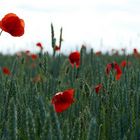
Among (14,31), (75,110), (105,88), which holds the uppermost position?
(14,31)

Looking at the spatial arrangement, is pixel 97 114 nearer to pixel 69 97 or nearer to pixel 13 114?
pixel 69 97

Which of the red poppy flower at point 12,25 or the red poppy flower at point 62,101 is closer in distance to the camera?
the red poppy flower at point 62,101

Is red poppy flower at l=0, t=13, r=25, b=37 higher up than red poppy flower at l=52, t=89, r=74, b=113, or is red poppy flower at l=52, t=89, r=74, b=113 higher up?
red poppy flower at l=0, t=13, r=25, b=37

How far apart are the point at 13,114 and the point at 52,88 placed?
129 cm

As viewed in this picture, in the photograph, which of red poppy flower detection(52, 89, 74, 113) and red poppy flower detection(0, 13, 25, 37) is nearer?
red poppy flower detection(52, 89, 74, 113)

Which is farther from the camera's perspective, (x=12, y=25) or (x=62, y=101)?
(x=12, y=25)

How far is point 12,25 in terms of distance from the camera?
8.30 feet

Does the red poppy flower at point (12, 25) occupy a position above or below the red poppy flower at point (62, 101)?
above

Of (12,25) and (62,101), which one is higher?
(12,25)

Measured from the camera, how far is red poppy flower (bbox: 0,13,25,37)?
97.7 inches

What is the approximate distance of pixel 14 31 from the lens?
8.39ft

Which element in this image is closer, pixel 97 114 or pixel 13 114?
pixel 13 114

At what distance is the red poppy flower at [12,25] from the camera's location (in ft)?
8.14

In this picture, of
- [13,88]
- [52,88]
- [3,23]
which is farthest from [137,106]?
[3,23]
